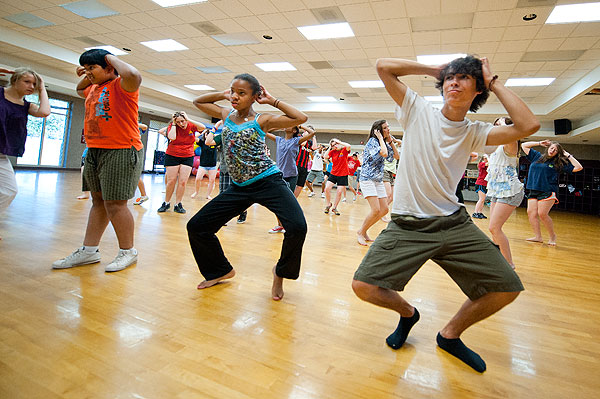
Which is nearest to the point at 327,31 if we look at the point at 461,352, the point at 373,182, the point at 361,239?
the point at 373,182

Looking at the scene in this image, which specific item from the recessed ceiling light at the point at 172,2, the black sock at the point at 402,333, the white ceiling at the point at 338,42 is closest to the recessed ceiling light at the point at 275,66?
the white ceiling at the point at 338,42

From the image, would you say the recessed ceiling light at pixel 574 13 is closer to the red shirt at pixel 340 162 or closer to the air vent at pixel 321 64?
the red shirt at pixel 340 162

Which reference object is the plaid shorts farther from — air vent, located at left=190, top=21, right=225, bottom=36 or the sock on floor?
air vent, located at left=190, top=21, right=225, bottom=36

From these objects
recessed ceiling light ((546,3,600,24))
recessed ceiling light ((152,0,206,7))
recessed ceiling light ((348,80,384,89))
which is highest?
recessed ceiling light ((348,80,384,89))

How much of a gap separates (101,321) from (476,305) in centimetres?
173

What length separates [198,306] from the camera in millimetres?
1790

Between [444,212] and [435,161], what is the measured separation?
23 cm

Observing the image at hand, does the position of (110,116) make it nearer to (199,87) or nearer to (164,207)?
(164,207)

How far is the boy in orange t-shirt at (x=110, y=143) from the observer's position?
210cm

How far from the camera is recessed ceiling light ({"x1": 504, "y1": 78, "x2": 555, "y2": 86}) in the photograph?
855 cm

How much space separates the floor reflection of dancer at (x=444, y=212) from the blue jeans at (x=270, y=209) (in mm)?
543

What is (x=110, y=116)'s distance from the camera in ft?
7.00

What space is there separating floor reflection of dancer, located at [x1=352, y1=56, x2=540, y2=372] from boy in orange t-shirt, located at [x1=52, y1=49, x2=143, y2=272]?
1.70 metres

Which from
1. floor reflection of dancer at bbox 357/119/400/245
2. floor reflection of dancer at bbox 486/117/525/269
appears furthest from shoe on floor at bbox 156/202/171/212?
floor reflection of dancer at bbox 486/117/525/269
